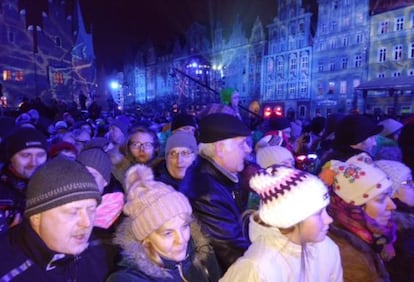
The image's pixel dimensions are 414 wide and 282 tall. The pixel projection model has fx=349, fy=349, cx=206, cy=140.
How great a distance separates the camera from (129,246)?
6.53 feet

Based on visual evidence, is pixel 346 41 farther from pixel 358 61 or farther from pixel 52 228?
pixel 52 228

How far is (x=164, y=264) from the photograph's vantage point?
1973mm

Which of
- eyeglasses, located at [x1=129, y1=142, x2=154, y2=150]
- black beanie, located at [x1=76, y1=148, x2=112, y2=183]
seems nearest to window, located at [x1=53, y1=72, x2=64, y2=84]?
eyeglasses, located at [x1=129, y1=142, x2=154, y2=150]

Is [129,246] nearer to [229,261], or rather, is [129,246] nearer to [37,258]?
[37,258]

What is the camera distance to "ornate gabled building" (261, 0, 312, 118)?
35.3 metres

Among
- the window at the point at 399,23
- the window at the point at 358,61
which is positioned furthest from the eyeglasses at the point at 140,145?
the window at the point at 358,61

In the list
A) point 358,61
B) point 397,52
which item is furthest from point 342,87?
point 397,52

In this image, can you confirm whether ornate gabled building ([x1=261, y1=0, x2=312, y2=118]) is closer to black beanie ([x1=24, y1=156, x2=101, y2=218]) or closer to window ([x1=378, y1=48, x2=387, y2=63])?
window ([x1=378, y1=48, x2=387, y2=63])

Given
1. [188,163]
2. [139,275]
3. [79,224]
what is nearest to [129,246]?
[139,275]

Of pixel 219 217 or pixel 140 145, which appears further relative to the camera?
pixel 140 145

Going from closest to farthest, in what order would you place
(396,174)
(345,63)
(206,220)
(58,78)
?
(206,220) → (396,174) → (58,78) → (345,63)

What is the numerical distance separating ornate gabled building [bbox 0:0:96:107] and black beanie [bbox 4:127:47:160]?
27.1 m

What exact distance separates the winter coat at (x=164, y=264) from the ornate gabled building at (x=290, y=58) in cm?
3457

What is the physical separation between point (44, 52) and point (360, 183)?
33047 mm
